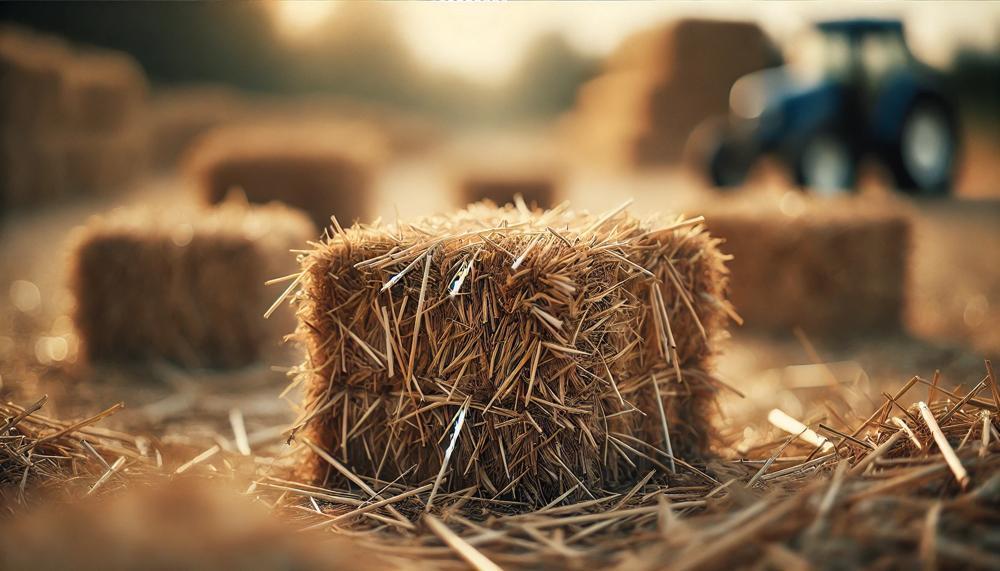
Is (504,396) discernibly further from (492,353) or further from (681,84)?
(681,84)

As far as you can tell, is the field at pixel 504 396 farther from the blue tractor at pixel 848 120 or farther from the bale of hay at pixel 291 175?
the blue tractor at pixel 848 120

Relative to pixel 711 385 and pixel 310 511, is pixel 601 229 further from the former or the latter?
pixel 310 511

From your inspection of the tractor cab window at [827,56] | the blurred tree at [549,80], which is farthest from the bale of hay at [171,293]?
the blurred tree at [549,80]

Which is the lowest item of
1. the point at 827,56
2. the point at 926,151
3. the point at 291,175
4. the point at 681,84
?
the point at 926,151

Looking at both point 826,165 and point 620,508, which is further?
point 826,165

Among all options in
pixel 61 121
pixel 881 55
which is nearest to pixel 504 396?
pixel 881 55

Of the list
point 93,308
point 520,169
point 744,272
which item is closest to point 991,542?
point 744,272
